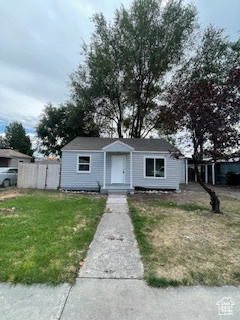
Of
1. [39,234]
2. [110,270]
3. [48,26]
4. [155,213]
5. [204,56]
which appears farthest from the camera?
[204,56]

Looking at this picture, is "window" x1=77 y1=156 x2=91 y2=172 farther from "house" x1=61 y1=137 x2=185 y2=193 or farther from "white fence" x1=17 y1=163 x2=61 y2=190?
"white fence" x1=17 y1=163 x2=61 y2=190

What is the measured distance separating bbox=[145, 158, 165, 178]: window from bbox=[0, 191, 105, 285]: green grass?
22.5ft

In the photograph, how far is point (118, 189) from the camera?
1249 centimetres

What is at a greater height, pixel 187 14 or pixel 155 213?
pixel 187 14

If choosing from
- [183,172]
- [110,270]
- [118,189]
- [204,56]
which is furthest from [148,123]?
[110,270]

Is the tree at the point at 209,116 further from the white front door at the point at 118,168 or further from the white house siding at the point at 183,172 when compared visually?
the white house siding at the point at 183,172

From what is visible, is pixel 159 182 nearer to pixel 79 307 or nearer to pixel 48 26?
pixel 48 26

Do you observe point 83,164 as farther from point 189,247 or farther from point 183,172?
point 183,172

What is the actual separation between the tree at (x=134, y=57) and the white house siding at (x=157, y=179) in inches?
338

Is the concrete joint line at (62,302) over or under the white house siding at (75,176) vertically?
under

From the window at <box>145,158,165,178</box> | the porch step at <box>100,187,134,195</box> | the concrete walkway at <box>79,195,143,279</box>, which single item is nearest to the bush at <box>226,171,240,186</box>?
the window at <box>145,158,165,178</box>

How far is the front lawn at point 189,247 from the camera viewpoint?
3.19 meters

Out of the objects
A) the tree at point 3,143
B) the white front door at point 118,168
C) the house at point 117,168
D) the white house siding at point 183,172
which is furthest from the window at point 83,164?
the tree at point 3,143

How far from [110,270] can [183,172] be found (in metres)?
19.9
